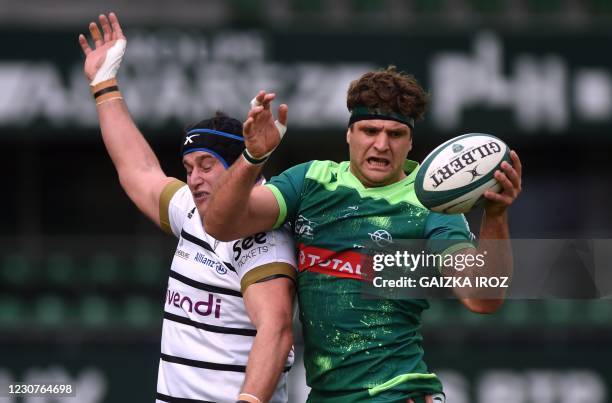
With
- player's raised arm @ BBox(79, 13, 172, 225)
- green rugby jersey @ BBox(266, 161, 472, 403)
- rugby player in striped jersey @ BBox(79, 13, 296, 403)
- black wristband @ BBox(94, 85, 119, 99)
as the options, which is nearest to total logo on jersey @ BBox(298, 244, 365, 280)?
green rugby jersey @ BBox(266, 161, 472, 403)

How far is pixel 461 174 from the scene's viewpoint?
4516 millimetres

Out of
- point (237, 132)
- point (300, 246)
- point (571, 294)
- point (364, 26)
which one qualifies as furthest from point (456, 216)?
point (364, 26)

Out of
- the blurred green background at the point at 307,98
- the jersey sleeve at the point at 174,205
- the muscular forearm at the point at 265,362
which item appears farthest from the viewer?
the blurred green background at the point at 307,98

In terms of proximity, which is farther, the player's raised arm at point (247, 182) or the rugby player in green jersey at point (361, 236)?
the rugby player in green jersey at point (361, 236)

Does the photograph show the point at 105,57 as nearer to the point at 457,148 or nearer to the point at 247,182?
the point at 247,182

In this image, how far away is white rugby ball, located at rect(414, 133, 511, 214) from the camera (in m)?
4.46

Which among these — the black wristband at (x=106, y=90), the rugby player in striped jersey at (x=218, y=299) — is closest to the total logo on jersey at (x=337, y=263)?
the rugby player in striped jersey at (x=218, y=299)

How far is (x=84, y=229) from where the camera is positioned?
43.5 feet

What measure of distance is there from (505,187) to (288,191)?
33.7 inches

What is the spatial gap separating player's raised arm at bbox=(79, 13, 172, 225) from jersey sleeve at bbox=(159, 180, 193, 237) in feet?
0.15

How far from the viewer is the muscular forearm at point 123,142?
17.9 ft

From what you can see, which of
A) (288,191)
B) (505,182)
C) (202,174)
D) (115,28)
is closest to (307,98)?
(115,28)

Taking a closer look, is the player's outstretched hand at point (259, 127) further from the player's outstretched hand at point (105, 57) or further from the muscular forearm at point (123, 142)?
the player's outstretched hand at point (105, 57)

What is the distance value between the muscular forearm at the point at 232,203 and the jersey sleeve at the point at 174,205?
58 cm
